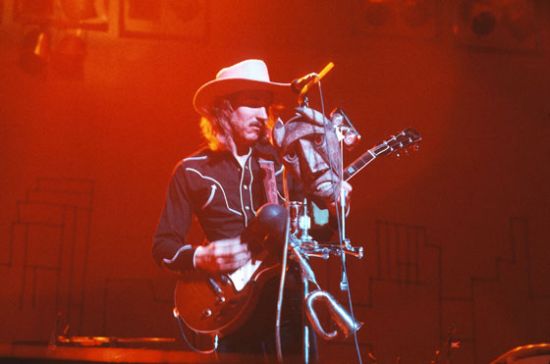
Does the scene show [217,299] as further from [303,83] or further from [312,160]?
[303,83]

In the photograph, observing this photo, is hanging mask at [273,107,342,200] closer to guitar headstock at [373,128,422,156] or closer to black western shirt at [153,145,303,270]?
black western shirt at [153,145,303,270]

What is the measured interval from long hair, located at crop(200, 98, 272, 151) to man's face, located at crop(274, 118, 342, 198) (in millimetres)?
354

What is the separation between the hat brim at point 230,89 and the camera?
9.64 feet

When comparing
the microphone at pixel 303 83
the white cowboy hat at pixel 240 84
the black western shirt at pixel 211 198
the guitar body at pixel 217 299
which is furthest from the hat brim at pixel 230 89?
the guitar body at pixel 217 299

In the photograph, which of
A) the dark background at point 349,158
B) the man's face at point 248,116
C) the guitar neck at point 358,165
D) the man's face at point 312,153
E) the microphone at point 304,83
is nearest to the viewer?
the microphone at point 304,83

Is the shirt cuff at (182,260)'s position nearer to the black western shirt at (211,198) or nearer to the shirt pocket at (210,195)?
the black western shirt at (211,198)

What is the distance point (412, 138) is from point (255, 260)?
0.89 metres

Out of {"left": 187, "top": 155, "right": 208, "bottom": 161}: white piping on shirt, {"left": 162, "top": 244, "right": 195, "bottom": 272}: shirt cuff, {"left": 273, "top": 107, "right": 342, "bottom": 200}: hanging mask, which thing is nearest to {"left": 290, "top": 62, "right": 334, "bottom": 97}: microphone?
{"left": 273, "top": 107, "right": 342, "bottom": 200}: hanging mask

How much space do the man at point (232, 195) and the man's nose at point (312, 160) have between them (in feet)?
0.72

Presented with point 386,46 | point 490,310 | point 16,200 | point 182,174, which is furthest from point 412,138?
point 16,200

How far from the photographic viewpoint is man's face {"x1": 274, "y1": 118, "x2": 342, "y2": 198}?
2.41 m

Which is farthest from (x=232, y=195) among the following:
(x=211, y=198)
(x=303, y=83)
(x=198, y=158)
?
(x=303, y=83)

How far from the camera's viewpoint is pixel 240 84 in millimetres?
2965

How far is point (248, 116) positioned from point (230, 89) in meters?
0.20
